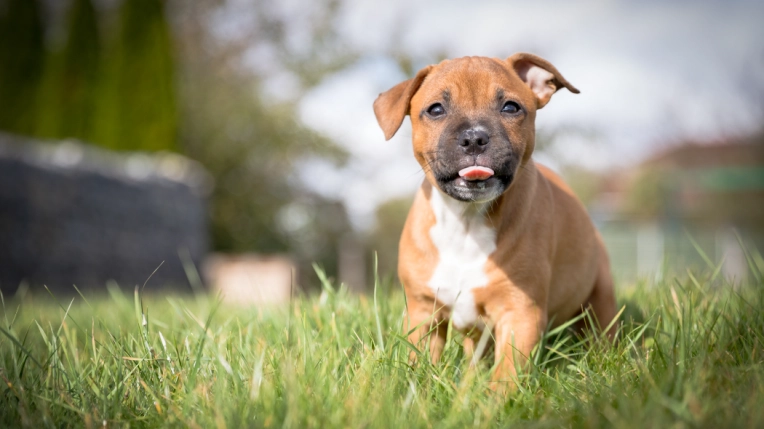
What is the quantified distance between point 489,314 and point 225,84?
19.9 metres

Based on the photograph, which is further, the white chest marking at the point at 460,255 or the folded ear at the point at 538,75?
the folded ear at the point at 538,75

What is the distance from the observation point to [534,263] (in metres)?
2.79

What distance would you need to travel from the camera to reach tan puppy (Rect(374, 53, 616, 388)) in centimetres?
268

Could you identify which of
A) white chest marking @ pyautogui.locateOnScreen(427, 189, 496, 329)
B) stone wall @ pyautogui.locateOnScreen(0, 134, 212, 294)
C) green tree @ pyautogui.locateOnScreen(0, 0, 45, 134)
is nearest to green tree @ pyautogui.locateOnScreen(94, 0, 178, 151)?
stone wall @ pyautogui.locateOnScreen(0, 134, 212, 294)

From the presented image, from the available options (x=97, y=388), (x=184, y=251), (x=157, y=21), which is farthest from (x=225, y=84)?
(x=97, y=388)

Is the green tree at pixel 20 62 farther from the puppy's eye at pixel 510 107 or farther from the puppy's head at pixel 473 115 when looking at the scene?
the puppy's eye at pixel 510 107

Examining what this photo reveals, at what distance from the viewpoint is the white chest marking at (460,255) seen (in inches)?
111

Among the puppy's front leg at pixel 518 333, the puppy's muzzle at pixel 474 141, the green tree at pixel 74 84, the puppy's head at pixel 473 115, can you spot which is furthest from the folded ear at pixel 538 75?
the green tree at pixel 74 84

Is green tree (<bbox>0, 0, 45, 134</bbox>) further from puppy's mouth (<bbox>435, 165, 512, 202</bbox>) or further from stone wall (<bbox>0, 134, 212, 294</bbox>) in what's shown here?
puppy's mouth (<bbox>435, 165, 512, 202</bbox>)

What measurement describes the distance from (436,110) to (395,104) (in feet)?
0.73

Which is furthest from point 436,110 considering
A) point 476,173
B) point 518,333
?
point 518,333

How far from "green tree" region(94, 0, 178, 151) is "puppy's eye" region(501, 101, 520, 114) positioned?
44.9 ft

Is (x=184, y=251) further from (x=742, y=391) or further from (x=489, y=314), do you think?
(x=742, y=391)

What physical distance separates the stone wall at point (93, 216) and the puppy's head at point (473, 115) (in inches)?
362
